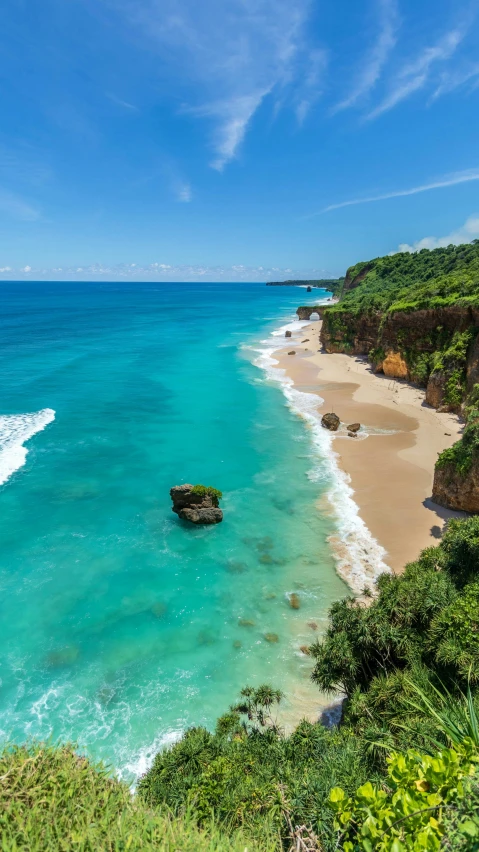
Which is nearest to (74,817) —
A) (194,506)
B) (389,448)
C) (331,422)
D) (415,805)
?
(415,805)

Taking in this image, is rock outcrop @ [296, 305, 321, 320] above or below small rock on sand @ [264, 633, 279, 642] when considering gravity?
above

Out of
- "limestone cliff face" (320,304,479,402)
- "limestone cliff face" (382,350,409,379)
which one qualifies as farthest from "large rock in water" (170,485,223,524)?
"limestone cliff face" (382,350,409,379)

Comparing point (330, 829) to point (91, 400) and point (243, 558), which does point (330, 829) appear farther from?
point (91, 400)

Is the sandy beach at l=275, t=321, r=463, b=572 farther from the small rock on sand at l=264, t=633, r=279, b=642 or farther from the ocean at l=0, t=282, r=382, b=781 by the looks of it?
the small rock on sand at l=264, t=633, r=279, b=642

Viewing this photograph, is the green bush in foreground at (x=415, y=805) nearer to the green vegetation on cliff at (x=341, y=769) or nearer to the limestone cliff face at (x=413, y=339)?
the green vegetation on cliff at (x=341, y=769)

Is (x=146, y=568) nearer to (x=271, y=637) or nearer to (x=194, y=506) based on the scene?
(x=194, y=506)

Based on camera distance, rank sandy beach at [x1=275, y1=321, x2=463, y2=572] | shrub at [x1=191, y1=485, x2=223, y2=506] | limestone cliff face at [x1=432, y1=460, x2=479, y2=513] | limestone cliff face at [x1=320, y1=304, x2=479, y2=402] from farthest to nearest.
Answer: limestone cliff face at [x1=320, y1=304, x2=479, y2=402]
shrub at [x1=191, y1=485, x2=223, y2=506]
sandy beach at [x1=275, y1=321, x2=463, y2=572]
limestone cliff face at [x1=432, y1=460, x2=479, y2=513]

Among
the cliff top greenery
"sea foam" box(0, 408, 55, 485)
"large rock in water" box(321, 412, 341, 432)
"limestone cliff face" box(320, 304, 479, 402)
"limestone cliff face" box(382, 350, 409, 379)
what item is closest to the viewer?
"sea foam" box(0, 408, 55, 485)
